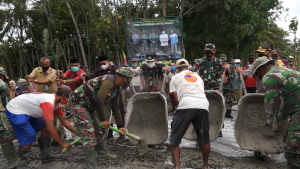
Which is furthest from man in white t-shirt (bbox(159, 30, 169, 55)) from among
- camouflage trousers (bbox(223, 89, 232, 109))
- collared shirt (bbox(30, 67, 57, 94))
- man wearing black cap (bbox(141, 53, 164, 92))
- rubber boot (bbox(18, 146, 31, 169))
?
rubber boot (bbox(18, 146, 31, 169))

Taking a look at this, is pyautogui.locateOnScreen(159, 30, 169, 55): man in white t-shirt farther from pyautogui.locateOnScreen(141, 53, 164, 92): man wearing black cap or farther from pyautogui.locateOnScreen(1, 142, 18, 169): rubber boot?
pyautogui.locateOnScreen(1, 142, 18, 169): rubber boot

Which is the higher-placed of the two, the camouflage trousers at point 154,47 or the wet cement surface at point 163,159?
the camouflage trousers at point 154,47

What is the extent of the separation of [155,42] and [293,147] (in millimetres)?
9412

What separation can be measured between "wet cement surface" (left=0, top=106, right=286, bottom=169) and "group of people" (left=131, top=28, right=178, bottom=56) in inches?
290

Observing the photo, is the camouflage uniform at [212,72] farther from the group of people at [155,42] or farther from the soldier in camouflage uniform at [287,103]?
the group of people at [155,42]

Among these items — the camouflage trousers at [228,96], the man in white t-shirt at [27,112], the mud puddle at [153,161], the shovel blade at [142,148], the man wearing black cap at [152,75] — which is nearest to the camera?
the man in white t-shirt at [27,112]

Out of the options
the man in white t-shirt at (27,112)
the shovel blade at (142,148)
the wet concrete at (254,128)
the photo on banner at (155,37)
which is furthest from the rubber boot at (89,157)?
the photo on banner at (155,37)

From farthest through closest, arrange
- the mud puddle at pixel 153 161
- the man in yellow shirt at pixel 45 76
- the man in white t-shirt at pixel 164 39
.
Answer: the man in white t-shirt at pixel 164 39, the man in yellow shirt at pixel 45 76, the mud puddle at pixel 153 161

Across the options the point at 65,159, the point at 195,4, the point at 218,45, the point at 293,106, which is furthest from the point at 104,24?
the point at 293,106

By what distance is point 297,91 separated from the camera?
257cm

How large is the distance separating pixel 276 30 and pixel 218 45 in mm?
15445

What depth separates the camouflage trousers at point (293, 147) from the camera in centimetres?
254

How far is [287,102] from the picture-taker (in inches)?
105

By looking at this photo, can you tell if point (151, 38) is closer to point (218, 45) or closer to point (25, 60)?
point (218, 45)
